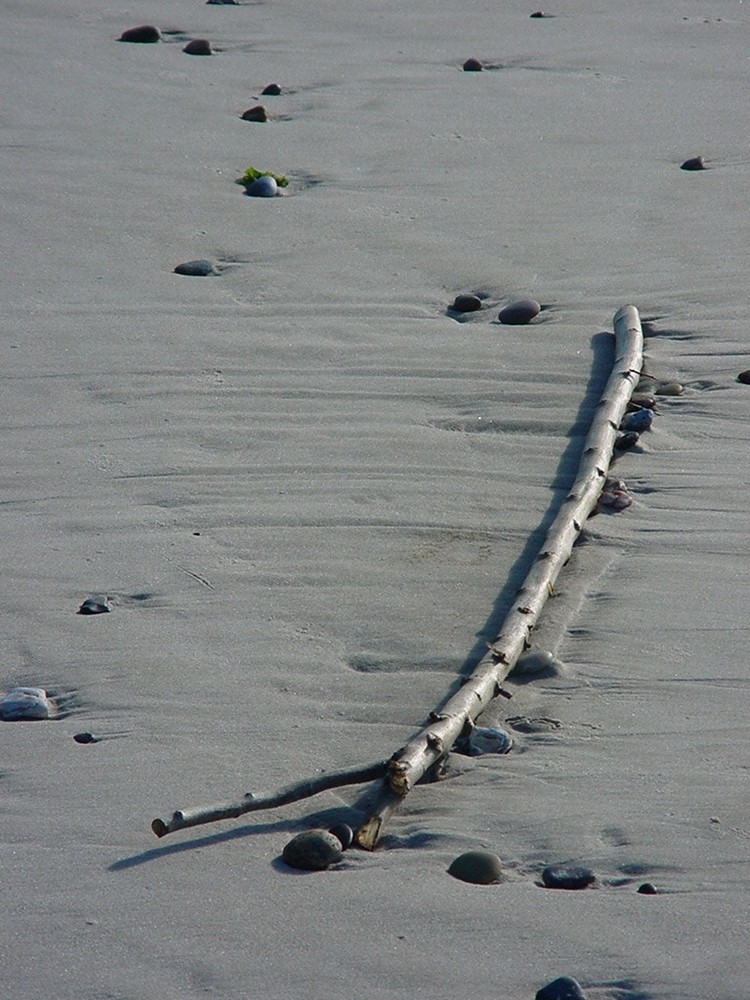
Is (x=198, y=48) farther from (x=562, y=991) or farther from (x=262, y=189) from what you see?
(x=562, y=991)

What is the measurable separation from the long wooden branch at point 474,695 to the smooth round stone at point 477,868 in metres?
0.19

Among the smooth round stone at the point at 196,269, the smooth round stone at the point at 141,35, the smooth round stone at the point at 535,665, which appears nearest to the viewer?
the smooth round stone at the point at 535,665

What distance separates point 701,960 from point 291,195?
491cm

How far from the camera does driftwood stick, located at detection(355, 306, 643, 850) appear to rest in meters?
2.61

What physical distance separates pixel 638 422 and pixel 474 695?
5.66 feet

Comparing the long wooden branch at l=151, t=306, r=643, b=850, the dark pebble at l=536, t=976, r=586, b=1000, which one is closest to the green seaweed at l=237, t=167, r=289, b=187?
the long wooden branch at l=151, t=306, r=643, b=850

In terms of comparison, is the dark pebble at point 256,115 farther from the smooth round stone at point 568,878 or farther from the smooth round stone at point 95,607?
the smooth round stone at point 568,878

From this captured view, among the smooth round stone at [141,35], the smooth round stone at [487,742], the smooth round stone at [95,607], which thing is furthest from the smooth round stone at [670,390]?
the smooth round stone at [141,35]

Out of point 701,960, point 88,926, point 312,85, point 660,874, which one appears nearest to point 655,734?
point 660,874

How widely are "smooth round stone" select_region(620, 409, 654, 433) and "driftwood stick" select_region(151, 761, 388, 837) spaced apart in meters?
2.03

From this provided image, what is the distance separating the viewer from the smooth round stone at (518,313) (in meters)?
5.07

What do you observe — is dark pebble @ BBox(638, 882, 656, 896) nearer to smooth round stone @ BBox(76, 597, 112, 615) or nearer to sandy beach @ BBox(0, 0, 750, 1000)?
sandy beach @ BBox(0, 0, 750, 1000)

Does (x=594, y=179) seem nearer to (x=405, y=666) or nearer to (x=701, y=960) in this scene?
(x=405, y=666)

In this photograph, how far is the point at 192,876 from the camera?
7.80 feet
